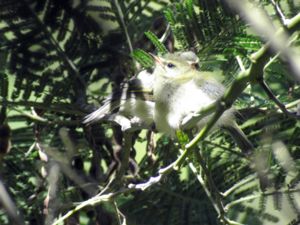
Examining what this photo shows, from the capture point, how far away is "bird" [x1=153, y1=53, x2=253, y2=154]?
2.22 m

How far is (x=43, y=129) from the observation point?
8.08ft

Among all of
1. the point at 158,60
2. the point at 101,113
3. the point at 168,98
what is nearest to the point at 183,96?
the point at 168,98

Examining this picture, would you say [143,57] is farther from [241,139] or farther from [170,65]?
[241,139]

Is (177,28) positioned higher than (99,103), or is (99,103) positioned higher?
(177,28)

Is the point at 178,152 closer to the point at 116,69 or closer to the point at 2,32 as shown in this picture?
the point at 116,69

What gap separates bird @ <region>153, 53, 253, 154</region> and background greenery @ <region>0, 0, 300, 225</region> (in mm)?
60

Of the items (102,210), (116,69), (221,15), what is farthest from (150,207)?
(221,15)

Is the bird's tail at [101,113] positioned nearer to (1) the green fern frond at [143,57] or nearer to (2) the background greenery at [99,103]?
(2) the background greenery at [99,103]

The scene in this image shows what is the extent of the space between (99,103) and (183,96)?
0.38 metres

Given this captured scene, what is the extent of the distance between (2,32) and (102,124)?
1.68 ft

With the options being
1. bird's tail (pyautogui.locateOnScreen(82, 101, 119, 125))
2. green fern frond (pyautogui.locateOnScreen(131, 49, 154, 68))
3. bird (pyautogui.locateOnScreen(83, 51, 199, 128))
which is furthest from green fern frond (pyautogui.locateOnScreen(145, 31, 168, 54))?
bird's tail (pyautogui.locateOnScreen(82, 101, 119, 125))

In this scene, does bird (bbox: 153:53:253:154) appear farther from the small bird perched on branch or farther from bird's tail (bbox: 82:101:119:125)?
bird's tail (bbox: 82:101:119:125)

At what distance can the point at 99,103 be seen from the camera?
2.52 m

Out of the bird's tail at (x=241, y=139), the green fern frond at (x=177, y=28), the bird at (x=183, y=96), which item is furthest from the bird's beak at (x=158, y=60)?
the bird's tail at (x=241, y=139)
